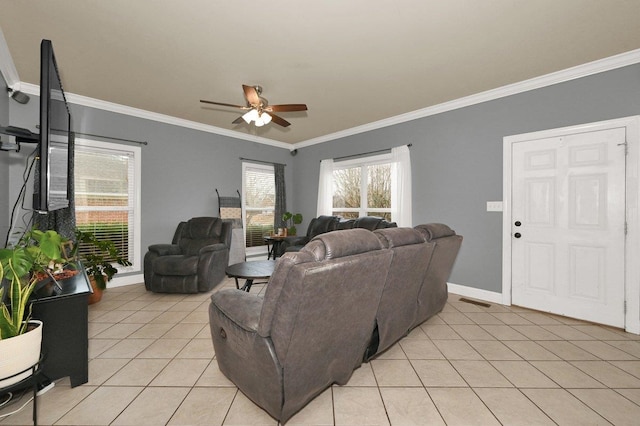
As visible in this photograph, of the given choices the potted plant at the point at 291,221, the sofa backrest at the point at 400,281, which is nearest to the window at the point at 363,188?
the potted plant at the point at 291,221

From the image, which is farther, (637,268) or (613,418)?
(637,268)

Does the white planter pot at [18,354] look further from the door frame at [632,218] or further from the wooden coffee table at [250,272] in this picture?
the door frame at [632,218]

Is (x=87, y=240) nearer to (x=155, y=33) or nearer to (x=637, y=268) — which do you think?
(x=155, y=33)

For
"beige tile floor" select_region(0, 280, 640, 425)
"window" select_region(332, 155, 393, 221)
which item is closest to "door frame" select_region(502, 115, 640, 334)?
"beige tile floor" select_region(0, 280, 640, 425)

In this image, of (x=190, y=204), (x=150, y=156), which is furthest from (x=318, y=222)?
(x=150, y=156)

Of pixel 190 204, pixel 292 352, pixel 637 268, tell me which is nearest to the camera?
pixel 292 352

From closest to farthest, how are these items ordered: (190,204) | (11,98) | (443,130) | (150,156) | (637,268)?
Result: (637,268) → (11,98) → (443,130) → (150,156) → (190,204)

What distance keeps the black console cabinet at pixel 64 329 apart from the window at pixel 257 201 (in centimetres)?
368

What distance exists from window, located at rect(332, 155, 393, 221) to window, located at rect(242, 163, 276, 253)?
139 centimetres

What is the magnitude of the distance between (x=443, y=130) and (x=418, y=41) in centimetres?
175

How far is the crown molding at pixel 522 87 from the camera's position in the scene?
2641 millimetres

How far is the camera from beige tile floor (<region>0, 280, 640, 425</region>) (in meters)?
1.51

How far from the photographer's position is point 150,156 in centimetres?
424

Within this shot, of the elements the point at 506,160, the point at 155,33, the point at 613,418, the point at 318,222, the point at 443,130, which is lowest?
the point at 613,418
